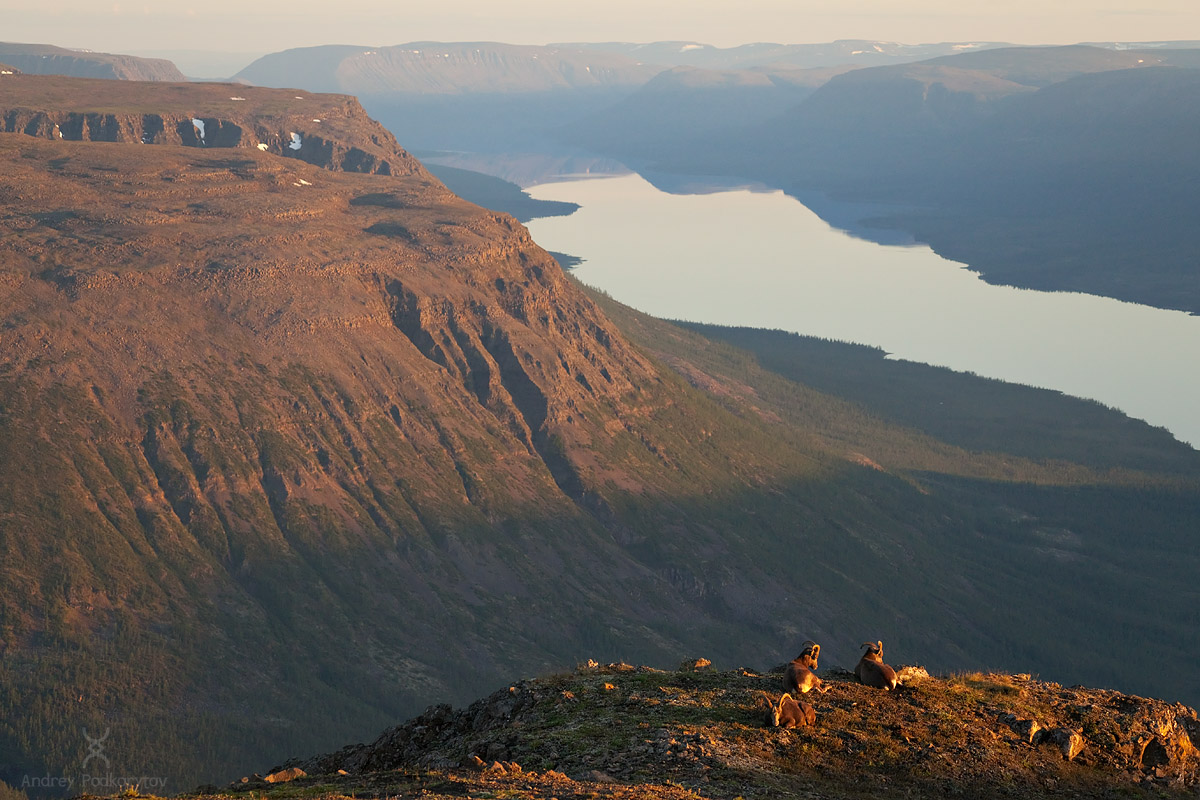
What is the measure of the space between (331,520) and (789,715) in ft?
386

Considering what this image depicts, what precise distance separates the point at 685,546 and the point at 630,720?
135 meters

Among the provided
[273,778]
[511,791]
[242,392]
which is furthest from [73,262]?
[511,791]

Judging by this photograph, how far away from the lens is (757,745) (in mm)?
39531

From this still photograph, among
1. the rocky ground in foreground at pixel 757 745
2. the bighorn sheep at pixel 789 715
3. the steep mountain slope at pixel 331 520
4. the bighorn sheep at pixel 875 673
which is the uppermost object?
the bighorn sheep at pixel 875 673

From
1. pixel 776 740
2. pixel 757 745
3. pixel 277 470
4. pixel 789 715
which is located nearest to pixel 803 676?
pixel 789 715

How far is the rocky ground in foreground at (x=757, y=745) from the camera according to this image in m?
37.8

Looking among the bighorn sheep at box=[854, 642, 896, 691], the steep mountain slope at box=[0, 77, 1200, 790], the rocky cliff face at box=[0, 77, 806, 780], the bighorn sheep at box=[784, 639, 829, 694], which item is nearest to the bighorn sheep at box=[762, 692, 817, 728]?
the bighorn sheep at box=[784, 639, 829, 694]

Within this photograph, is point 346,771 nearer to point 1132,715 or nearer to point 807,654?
point 807,654

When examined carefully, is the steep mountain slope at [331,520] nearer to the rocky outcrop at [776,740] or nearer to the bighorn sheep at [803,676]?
the rocky outcrop at [776,740]

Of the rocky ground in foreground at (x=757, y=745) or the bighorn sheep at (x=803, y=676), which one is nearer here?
the rocky ground in foreground at (x=757, y=745)

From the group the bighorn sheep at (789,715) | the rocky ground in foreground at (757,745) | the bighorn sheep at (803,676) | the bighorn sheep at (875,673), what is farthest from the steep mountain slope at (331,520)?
the bighorn sheep at (789,715)

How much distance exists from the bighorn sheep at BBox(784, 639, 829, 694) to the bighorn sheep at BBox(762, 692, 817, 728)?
4.49 ft

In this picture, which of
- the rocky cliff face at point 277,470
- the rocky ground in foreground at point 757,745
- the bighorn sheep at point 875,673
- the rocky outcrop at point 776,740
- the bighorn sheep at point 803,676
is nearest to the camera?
the rocky ground in foreground at point 757,745

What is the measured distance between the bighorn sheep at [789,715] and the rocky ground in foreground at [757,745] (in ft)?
0.97
